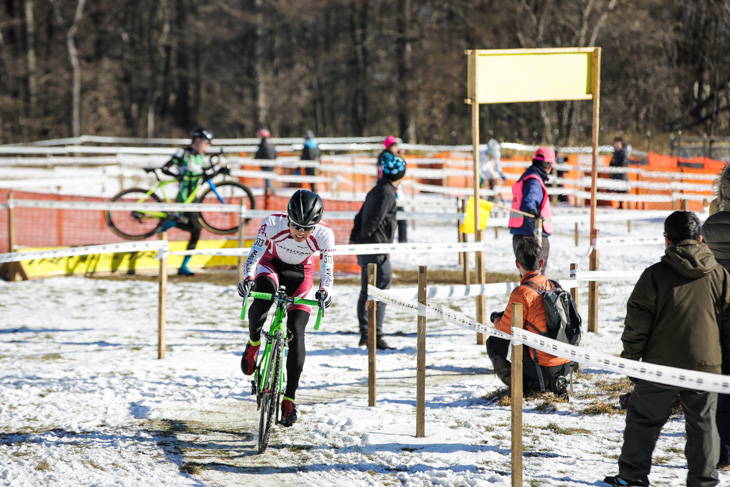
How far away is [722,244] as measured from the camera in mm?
5121

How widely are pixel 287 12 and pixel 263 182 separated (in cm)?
2394

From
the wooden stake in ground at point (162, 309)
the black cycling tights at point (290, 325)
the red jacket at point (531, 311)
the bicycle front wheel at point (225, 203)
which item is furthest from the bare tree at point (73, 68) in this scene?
the red jacket at point (531, 311)

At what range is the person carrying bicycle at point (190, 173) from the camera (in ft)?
40.7

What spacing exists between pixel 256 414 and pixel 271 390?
3.59ft

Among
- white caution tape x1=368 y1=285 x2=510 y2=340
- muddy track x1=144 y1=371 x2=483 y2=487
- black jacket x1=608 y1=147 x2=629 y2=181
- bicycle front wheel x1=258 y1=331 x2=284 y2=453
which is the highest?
black jacket x1=608 y1=147 x2=629 y2=181

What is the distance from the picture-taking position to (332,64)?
160 feet

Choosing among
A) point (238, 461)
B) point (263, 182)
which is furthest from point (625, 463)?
point (263, 182)

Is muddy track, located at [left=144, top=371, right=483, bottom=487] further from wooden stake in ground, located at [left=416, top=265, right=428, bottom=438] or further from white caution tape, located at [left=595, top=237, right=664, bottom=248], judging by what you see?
white caution tape, located at [left=595, top=237, right=664, bottom=248]

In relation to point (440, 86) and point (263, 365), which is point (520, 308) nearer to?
point (263, 365)

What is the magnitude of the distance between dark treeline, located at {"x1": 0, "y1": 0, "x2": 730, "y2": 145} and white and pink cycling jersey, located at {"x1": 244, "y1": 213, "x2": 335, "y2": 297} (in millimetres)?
26277

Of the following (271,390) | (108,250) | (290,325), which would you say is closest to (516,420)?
(271,390)

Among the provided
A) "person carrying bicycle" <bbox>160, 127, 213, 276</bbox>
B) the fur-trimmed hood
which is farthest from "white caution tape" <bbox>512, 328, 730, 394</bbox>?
"person carrying bicycle" <bbox>160, 127, 213, 276</bbox>

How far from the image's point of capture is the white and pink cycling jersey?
5.81 m

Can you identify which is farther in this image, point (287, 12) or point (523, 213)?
point (287, 12)
